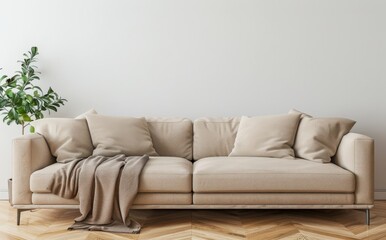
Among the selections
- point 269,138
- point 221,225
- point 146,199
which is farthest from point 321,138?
point 146,199

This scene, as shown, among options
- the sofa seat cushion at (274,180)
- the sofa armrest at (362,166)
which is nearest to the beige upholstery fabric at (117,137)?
the sofa seat cushion at (274,180)

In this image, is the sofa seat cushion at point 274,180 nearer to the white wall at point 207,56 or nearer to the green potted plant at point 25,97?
the white wall at point 207,56

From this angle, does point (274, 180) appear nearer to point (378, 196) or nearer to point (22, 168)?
point (378, 196)

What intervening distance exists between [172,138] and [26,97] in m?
1.40

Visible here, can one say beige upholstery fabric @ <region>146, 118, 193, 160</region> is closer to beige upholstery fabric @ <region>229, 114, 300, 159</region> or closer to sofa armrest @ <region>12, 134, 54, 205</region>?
beige upholstery fabric @ <region>229, 114, 300, 159</region>

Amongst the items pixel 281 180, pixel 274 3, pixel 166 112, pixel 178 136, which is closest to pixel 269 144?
pixel 281 180

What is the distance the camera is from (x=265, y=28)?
447cm

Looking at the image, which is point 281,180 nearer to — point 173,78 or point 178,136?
point 178,136

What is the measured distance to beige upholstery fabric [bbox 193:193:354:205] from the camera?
11.0 ft

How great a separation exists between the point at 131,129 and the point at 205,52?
116 cm

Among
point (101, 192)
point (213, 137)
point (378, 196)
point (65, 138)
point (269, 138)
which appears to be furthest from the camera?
point (378, 196)

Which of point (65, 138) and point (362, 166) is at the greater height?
point (65, 138)

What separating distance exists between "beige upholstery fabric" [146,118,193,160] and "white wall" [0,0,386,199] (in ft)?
1.27

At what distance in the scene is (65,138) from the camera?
145 inches
